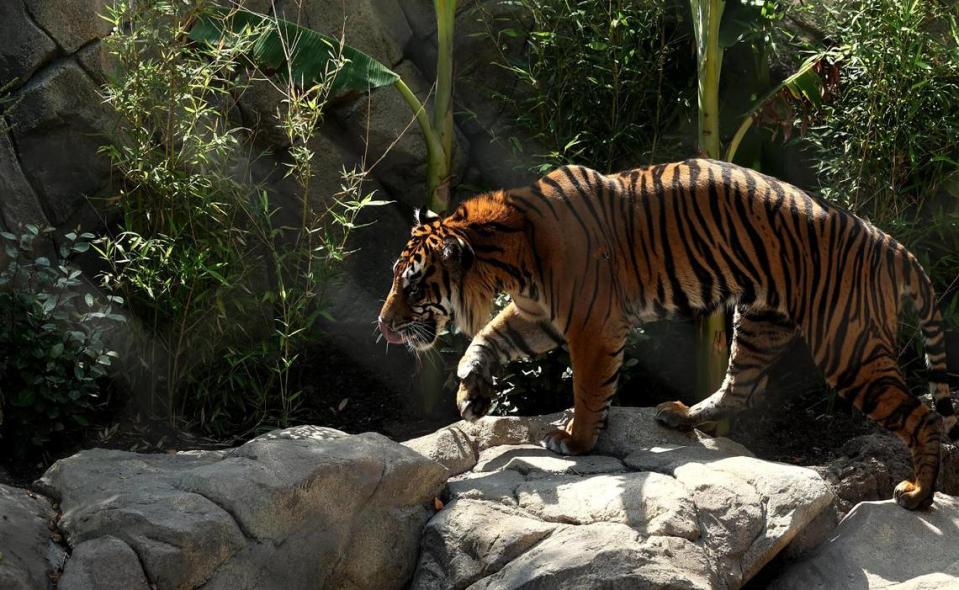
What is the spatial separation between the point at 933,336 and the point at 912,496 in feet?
2.29

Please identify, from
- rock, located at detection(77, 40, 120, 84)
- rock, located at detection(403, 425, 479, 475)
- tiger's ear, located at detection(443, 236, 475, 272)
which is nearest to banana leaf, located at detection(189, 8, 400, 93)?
rock, located at detection(77, 40, 120, 84)

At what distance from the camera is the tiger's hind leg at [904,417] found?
4.55 metres

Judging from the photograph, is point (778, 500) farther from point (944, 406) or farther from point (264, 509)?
point (264, 509)

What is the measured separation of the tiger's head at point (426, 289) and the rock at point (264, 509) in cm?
77

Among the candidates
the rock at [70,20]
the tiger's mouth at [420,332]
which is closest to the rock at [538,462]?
the tiger's mouth at [420,332]

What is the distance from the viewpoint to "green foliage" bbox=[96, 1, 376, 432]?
5.51 meters

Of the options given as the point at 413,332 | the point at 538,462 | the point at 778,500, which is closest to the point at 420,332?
the point at 413,332

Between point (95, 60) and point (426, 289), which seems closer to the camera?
point (426, 289)

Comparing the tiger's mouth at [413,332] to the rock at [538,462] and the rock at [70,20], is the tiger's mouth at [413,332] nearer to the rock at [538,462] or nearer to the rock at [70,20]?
the rock at [538,462]

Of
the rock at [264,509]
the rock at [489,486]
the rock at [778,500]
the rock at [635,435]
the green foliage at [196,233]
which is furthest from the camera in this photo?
the green foliage at [196,233]

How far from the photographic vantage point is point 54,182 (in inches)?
241

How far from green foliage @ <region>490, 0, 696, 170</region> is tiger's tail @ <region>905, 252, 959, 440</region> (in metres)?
2.06

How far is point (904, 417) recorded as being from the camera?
4.57m

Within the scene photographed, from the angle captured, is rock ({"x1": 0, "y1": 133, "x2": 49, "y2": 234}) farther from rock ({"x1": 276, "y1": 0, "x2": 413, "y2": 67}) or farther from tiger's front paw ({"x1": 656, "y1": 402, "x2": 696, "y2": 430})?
tiger's front paw ({"x1": 656, "y1": 402, "x2": 696, "y2": 430})
